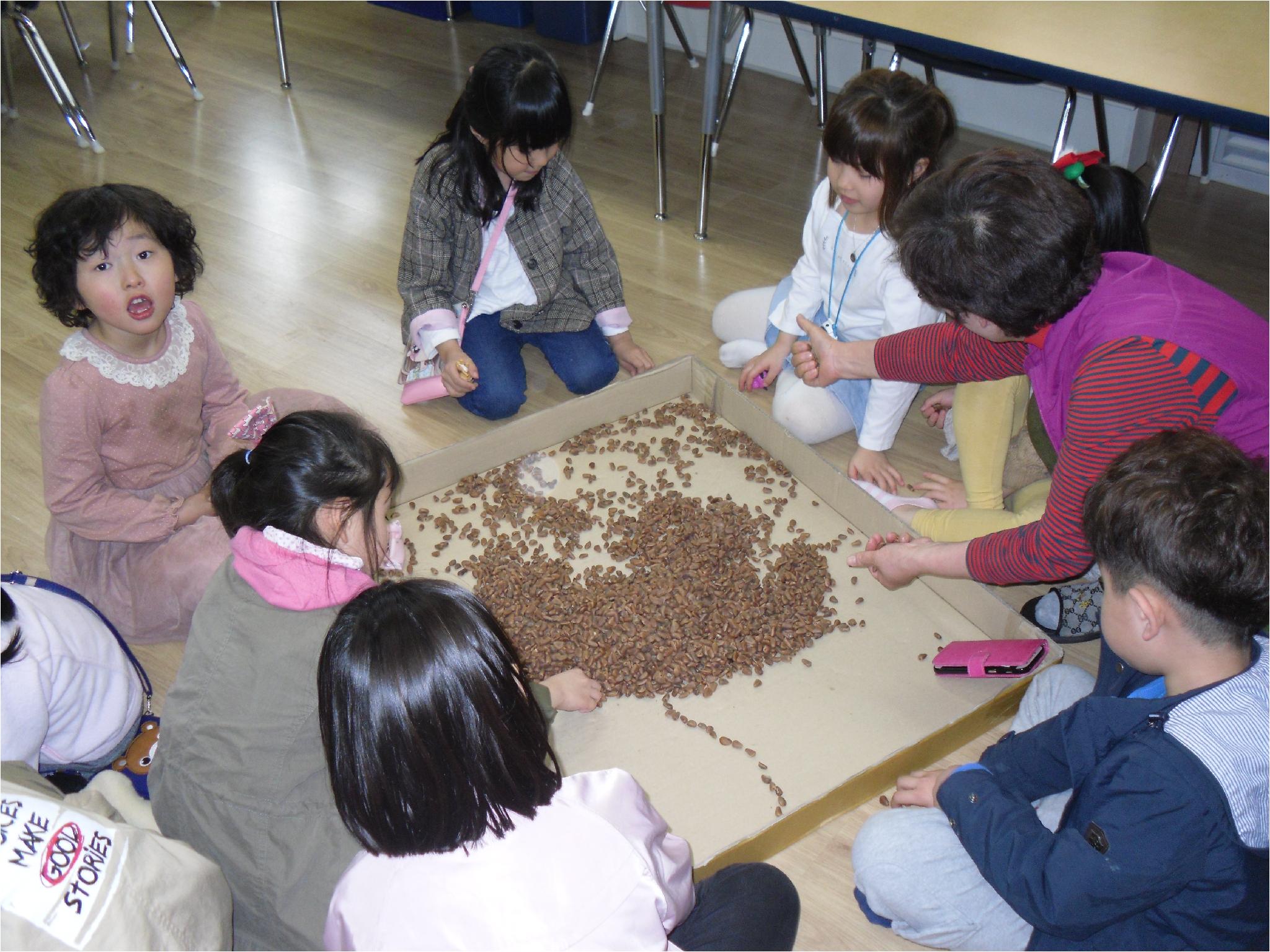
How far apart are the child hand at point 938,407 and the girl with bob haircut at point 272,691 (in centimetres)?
138

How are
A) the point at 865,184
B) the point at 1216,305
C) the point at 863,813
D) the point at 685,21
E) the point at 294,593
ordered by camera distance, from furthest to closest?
the point at 685,21 → the point at 865,184 → the point at 863,813 → the point at 1216,305 → the point at 294,593

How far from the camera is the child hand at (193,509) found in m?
1.87

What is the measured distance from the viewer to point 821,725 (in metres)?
1.73

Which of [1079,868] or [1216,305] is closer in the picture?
[1079,868]

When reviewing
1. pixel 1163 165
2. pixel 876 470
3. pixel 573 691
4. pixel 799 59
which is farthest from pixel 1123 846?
pixel 799 59

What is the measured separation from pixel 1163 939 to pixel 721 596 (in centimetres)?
90

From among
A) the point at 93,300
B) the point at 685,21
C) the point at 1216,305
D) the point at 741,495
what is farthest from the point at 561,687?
the point at 685,21

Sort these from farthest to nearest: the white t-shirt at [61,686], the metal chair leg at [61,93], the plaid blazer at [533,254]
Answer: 1. the metal chair leg at [61,93]
2. the plaid blazer at [533,254]
3. the white t-shirt at [61,686]

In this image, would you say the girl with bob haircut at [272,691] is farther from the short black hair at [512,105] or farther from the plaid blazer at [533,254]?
the plaid blazer at [533,254]

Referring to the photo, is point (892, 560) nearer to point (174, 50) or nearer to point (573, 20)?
point (573, 20)

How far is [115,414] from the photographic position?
1797 millimetres

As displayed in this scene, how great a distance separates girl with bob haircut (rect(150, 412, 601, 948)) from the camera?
3.92ft

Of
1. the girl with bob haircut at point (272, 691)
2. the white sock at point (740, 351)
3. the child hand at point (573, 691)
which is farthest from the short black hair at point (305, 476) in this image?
the white sock at point (740, 351)

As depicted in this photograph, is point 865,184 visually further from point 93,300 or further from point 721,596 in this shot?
point 93,300
